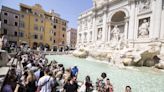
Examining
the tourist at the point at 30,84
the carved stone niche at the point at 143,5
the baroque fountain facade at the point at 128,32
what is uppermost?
the carved stone niche at the point at 143,5

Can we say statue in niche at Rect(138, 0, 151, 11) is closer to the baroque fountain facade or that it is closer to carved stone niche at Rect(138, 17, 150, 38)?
the baroque fountain facade

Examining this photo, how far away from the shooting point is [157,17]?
17.5 m

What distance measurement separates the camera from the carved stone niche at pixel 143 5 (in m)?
19.3

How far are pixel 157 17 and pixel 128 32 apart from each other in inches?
201

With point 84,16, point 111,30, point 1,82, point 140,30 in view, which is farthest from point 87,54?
point 1,82

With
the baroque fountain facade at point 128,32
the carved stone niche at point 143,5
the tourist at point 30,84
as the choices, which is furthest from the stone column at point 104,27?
the tourist at point 30,84

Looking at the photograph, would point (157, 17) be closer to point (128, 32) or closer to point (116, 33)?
point (128, 32)

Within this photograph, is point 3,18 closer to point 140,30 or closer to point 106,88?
point 140,30

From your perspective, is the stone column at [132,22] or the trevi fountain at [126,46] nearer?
the trevi fountain at [126,46]

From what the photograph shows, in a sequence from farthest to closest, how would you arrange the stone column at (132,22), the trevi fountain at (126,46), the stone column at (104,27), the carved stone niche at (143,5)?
the stone column at (104,27) < the stone column at (132,22) < the carved stone niche at (143,5) < the trevi fountain at (126,46)

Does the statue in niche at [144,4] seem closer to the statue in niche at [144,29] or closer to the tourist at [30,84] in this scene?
the statue in niche at [144,29]

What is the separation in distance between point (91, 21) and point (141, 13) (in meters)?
13.5

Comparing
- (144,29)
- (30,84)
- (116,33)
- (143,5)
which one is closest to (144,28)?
(144,29)

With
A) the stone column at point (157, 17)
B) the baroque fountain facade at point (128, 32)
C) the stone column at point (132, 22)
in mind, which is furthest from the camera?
the stone column at point (132, 22)
